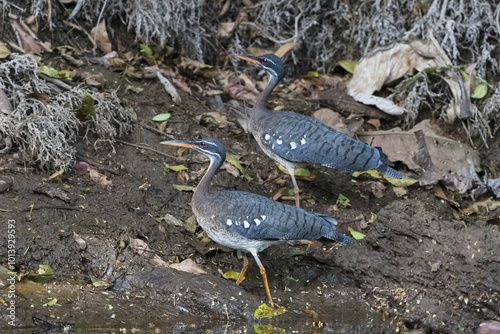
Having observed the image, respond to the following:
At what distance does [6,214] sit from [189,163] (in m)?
2.55

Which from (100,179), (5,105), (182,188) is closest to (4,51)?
(5,105)

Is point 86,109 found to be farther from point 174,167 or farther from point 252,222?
point 252,222

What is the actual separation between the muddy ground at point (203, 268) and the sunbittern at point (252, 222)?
1.37 ft

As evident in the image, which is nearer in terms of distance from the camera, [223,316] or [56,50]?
[223,316]

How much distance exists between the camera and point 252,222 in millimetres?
8555

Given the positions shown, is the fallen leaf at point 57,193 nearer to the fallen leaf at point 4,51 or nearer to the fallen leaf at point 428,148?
the fallen leaf at point 4,51

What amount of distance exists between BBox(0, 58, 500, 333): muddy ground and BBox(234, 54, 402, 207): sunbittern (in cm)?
67

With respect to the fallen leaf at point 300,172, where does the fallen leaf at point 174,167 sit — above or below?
above

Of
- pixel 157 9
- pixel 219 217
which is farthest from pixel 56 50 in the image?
pixel 219 217

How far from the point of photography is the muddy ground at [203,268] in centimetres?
825

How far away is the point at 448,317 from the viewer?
28.6ft

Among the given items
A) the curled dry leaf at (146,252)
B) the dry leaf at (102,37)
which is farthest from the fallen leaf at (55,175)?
the dry leaf at (102,37)

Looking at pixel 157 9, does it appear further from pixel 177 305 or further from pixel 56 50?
pixel 177 305

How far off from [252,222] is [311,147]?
73.0 inches
